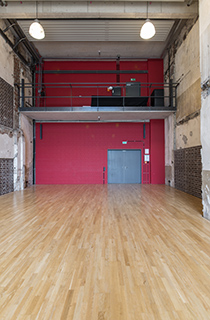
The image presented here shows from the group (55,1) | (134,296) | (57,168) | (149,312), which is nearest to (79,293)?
(134,296)

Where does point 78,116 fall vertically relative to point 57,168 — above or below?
above

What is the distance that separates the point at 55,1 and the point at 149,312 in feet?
23.1

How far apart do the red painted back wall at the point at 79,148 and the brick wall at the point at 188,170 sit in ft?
6.68

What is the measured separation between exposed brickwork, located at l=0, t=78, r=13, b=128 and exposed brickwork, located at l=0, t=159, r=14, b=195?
1.23 m

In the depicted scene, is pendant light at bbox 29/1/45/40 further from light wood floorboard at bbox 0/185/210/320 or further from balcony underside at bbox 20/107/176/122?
light wood floorboard at bbox 0/185/210/320

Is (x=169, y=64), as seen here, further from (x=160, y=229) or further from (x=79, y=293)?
(x=79, y=293)

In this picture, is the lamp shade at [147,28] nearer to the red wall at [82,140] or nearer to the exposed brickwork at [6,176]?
the red wall at [82,140]

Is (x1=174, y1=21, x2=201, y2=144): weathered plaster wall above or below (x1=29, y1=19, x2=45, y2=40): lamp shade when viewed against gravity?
below

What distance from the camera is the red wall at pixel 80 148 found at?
30.2 feet

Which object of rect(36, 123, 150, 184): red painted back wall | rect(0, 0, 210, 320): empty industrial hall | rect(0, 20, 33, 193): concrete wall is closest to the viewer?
rect(0, 0, 210, 320): empty industrial hall

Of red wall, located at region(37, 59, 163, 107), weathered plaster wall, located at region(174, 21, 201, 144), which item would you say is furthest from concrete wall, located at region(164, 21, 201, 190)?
red wall, located at region(37, 59, 163, 107)

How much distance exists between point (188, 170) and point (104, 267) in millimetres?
5128

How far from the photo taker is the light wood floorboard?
4.67 ft

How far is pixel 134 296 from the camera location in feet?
5.09
